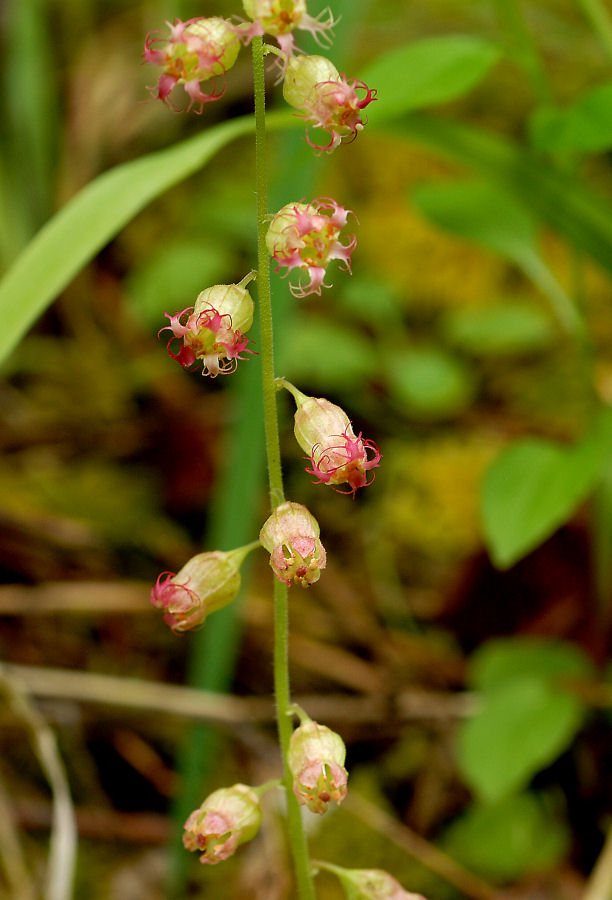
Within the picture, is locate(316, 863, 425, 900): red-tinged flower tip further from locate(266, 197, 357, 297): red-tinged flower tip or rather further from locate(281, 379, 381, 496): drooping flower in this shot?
locate(266, 197, 357, 297): red-tinged flower tip

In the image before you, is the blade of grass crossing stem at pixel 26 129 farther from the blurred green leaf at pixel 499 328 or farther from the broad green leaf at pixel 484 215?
the broad green leaf at pixel 484 215

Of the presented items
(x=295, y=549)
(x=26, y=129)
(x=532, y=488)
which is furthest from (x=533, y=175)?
(x=26, y=129)

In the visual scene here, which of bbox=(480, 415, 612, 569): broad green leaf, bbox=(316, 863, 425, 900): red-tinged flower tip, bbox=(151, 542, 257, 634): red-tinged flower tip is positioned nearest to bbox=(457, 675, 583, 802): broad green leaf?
bbox=(480, 415, 612, 569): broad green leaf

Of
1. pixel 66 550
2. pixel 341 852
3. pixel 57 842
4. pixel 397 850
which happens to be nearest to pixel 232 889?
pixel 341 852

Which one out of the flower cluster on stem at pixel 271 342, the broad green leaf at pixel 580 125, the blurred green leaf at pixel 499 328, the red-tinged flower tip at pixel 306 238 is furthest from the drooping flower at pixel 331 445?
the blurred green leaf at pixel 499 328

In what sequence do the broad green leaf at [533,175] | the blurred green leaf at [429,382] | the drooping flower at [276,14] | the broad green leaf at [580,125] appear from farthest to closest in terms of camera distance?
the blurred green leaf at [429,382] → the broad green leaf at [533,175] → the broad green leaf at [580,125] → the drooping flower at [276,14]

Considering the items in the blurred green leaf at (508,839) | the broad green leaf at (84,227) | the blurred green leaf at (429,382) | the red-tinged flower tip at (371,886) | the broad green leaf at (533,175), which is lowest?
the red-tinged flower tip at (371,886)
